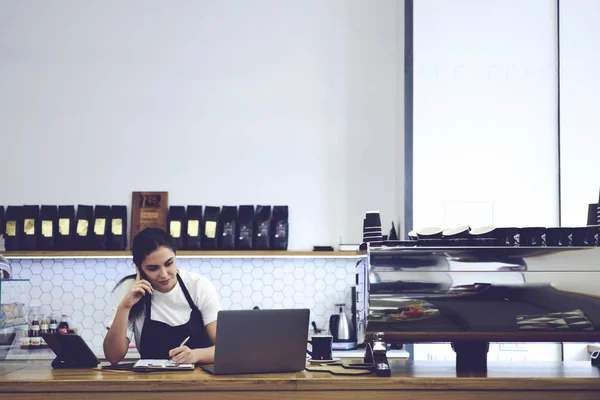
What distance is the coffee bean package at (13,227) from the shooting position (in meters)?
4.29

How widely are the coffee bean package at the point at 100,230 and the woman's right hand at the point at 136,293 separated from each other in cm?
150

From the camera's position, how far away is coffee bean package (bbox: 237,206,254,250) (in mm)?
4297

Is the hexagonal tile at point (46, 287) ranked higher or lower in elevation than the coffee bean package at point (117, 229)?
lower

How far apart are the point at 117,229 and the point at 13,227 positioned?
1.98ft

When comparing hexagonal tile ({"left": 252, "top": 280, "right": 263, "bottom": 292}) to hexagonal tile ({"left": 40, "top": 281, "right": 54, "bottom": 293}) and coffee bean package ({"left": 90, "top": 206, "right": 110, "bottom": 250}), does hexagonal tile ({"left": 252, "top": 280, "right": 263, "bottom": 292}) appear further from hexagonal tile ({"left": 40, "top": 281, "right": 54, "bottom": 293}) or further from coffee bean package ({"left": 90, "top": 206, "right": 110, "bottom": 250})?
hexagonal tile ({"left": 40, "top": 281, "right": 54, "bottom": 293})

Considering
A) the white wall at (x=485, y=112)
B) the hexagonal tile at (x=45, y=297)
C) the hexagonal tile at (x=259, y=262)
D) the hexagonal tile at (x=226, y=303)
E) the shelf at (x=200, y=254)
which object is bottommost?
the hexagonal tile at (x=226, y=303)

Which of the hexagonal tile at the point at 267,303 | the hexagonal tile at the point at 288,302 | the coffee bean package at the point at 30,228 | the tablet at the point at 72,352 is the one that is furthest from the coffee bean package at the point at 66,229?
the tablet at the point at 72,352

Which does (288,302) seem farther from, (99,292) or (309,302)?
(99,292)

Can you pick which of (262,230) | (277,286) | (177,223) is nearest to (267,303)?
(277,286)

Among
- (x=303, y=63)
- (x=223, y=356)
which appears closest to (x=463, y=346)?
(x=223, y=356)

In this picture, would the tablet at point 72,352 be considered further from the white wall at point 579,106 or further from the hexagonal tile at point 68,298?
the white wall at point 579,106

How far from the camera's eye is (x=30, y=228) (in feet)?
14.1

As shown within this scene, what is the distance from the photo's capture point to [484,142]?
4043 millimetres

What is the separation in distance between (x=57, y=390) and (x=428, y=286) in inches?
48.2
